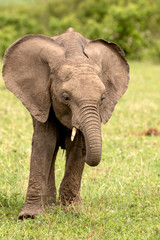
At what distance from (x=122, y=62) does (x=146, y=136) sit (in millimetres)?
4062

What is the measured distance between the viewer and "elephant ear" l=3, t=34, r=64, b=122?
5.06 meters

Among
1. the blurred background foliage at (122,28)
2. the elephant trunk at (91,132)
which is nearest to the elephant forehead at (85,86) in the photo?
the elephant trunk at (91,132)

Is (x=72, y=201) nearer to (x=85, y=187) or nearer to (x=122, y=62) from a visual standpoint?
(x=85, y=187)

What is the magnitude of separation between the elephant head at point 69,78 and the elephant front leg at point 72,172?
0.51m

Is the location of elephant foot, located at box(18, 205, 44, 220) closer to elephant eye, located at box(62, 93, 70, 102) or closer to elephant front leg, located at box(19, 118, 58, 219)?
elephant front leg, located at box(19, 118, 58, 219)

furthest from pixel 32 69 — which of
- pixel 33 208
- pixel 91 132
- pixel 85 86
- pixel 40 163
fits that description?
pixel 33 208

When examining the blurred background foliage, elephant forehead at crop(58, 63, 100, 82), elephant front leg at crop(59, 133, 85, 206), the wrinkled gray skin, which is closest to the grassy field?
elephant front leg at crop(59, 133, 85, 206)

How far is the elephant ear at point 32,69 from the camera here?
5062 mm

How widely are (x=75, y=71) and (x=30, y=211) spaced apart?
1.55 meters

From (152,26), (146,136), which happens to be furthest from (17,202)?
(152,26)

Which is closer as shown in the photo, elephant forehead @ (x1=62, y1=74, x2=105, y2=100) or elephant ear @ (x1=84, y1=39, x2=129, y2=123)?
elephant forehead @ (x1=62, y1=74, x2=105, y2=100)

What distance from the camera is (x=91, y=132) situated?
4.42 metres

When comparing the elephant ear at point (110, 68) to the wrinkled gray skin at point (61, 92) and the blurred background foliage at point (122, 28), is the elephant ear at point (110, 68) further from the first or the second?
the blurred background foliage at point (122, 28)

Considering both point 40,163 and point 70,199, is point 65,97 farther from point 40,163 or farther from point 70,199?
point 70,199
